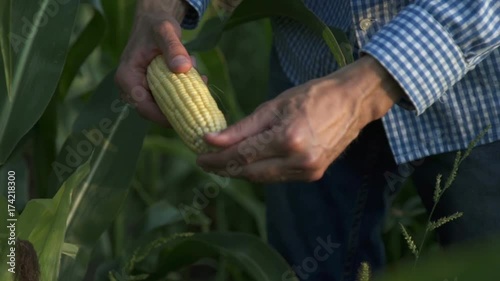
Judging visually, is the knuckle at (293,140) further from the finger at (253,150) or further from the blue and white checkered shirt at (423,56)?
the blue and white checkered shirt at (423,56)

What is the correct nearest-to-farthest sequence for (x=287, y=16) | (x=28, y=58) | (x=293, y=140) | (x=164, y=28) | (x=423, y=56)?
1. (x=293, y=140)
2. (x=423, y=56)
3. (x=164, y=28)
4. (x=287, y=16)
5. (x=28, y=58)

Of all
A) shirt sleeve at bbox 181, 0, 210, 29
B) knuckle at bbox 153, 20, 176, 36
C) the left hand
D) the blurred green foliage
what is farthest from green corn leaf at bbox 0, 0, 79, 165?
→ the left hand

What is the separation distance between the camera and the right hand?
1.21 meters

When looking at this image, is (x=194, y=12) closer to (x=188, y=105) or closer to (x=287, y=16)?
(x=287, y=16)

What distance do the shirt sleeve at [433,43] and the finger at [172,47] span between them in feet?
0.76

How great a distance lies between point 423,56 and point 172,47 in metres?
0.32

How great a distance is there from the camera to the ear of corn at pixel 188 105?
1087mm

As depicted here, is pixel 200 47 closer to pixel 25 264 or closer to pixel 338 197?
pixel 338 197

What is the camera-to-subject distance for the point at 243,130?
41.1 inches

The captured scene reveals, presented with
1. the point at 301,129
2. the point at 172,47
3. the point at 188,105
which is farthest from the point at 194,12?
the point at 301,129

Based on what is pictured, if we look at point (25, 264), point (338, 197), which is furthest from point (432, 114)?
point (25, 264)

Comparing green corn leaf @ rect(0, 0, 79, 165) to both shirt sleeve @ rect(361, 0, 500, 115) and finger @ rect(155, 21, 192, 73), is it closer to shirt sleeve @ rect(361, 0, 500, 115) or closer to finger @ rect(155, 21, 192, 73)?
finger @ rect(155, 21, 192, 73)

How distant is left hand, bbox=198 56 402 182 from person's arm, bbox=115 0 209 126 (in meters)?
0.17

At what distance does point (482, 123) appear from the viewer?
1276mm
